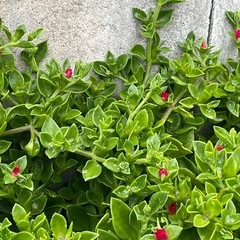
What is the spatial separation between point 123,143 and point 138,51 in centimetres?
42

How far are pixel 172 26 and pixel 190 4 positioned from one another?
0.10 metres

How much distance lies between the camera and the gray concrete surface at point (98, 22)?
5.35 feet

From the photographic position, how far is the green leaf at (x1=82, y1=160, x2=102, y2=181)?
136cm

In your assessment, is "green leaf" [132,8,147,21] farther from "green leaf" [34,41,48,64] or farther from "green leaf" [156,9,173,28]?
"green leaf" [34,41,48,64]

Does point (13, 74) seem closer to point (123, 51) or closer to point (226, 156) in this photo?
point (123, 51)

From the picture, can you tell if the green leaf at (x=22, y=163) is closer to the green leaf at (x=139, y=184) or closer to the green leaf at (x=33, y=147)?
the green leaf at (x=33, y=147)

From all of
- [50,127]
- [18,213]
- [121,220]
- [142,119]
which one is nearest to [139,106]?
[142,119]

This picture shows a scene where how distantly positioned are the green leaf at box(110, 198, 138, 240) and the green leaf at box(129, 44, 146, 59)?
610 millimetres

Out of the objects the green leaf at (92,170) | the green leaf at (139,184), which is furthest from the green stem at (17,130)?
the green leaf at (139,184)

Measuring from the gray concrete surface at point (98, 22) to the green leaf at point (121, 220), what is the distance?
601 mm

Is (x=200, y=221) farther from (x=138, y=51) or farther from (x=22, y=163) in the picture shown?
(x=138, y=51)

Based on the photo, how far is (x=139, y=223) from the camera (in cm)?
125

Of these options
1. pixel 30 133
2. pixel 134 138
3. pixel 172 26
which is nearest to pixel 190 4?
pixel 172 26

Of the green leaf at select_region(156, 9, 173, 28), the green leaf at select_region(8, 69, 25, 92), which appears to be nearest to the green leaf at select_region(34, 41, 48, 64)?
the green leaf at select_region(8, 69, 25, 92)
